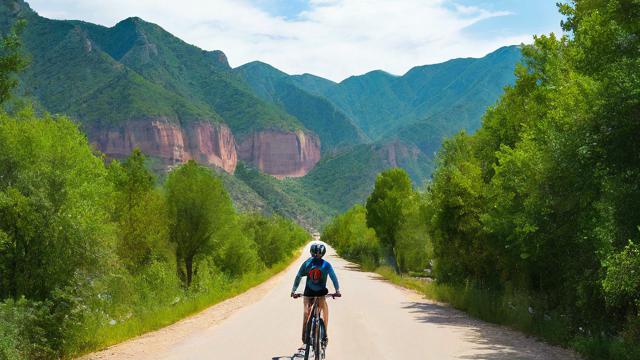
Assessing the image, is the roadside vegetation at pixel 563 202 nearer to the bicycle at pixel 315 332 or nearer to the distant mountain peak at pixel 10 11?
the bicycle at pixel 315 332

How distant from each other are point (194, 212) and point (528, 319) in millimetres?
24958

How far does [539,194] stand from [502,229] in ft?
12.4

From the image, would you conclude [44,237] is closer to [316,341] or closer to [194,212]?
[316,341]

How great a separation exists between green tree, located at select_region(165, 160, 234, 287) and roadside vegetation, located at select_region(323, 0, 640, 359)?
51.9ft

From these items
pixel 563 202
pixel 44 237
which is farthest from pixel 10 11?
pixel 563 202

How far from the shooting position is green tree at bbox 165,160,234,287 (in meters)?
35.1

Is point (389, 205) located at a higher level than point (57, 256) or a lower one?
higher

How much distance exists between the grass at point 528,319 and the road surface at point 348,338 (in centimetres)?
39

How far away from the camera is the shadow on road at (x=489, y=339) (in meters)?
10.9

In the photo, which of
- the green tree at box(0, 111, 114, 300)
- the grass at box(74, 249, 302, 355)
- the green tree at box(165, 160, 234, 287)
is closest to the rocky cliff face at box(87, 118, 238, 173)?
the green tree at box(165, 160, 234, 287)

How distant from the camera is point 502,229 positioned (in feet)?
55.7

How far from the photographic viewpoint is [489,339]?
13141 millimetres

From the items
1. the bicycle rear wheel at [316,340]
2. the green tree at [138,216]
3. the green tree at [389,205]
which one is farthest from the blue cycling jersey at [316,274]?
the green tree at [389,205]

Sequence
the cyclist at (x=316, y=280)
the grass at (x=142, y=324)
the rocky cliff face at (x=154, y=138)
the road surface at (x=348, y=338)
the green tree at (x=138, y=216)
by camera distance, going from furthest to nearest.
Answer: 1. the rocky cliff face at (x=154, y=138)
2. the green tree at (x=138, y=216)
3. the grass at (x=142, y=324)
4. the road surface at (x=348, y=338)
5. the cyclist at (x=316, y=280)
